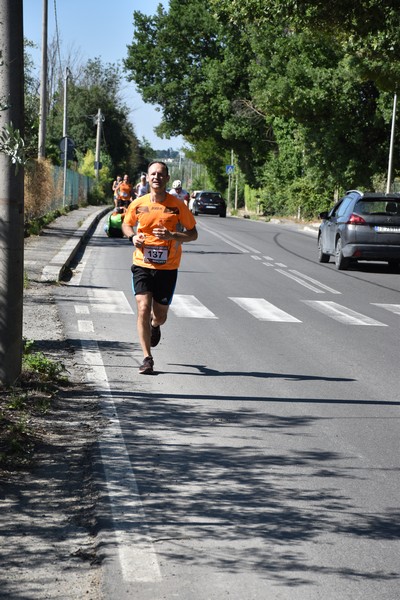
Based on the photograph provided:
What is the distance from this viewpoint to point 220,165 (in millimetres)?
93875

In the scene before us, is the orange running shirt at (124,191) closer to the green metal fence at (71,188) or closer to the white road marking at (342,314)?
the green metal fence at (71,188)

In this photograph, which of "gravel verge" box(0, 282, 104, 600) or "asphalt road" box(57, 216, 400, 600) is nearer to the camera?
"gravel verge" box(0, 282, 104, 600)

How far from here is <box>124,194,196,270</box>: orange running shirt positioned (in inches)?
385

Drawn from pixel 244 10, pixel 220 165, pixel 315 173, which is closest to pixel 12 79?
pixel 244 10

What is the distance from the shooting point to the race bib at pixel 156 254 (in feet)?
32.1

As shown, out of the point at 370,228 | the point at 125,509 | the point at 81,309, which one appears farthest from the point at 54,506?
the point at 370,228

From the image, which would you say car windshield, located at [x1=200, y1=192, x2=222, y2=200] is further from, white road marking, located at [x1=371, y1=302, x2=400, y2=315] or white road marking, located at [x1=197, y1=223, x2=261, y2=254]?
white road marking, located at [x1=371, y1=302, x2=400, y2=315]

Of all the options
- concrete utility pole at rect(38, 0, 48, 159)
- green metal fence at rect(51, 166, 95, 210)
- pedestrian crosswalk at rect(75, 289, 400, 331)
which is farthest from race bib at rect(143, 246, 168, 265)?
green metal fence at rect(51, 166, 95, 210)

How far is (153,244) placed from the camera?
9.77 metres

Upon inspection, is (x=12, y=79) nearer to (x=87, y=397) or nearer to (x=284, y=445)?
(x=87, y=397)

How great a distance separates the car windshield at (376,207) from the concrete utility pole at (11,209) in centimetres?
1507

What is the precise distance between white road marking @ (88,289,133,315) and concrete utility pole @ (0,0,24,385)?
5.65 meters

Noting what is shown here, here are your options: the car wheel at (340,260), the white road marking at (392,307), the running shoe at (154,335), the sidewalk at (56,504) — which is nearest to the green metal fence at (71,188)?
the car wheel at (340,260)

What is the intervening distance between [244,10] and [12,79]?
19275mm
